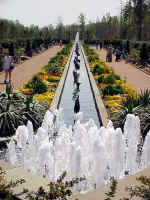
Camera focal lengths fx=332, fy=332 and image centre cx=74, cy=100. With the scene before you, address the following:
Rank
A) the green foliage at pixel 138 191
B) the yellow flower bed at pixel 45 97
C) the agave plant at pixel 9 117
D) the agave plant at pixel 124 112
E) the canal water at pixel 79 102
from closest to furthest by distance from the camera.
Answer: the green foliage at pixel 138 191 < the agave plant at pixel 9 117 < the agave plant at pixel 124 112 < the canal water at pixel 79 102 < the yellow flower bed at pixel 45 97

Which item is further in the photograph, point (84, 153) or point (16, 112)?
point (16, 112)

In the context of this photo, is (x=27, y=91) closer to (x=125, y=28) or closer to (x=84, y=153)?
(x=84, y=153)

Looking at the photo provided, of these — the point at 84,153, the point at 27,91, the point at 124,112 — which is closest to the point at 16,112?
the point at 84,153

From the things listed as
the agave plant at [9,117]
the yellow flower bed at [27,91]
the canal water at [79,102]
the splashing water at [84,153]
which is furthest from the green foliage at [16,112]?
the yellow flower bed at [27,91]

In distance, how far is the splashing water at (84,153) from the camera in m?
6.38

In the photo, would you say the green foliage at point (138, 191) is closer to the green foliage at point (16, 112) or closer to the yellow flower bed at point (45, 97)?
the green foliage at point (16, 112)

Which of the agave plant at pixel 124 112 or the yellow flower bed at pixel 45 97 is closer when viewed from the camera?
the agave plant at pixel 124 112

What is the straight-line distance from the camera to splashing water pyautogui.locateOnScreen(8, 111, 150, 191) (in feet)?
20.9

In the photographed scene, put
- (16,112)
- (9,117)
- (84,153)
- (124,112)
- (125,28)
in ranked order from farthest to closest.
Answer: (125,28) < (124,112) < (16,112) < (9,117) < (84,153)

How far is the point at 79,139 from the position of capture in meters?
7.32

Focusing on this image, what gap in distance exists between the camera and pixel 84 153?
270 inches

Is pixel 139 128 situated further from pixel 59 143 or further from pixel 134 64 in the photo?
pixel 134 64

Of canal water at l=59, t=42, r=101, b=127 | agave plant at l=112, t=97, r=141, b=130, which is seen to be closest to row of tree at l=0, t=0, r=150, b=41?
canal water at l=59, t=42, r=101, b=127

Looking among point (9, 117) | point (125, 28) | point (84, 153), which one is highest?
point (125, 28)
